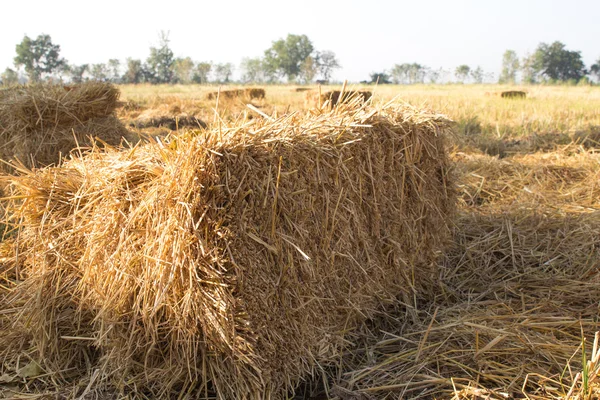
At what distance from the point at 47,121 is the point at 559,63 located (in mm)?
90154

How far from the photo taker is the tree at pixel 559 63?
7950cm

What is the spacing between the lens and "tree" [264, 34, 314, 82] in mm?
88688

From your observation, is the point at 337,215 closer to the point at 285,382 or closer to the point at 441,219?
the point at 285,382

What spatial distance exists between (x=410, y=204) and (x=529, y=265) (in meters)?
1.29

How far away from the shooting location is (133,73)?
59.7m

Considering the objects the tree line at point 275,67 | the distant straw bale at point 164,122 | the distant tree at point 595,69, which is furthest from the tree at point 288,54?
the distant straw bale at point 164,122

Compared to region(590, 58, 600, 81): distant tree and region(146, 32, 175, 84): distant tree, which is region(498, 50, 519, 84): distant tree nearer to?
region(590, 58, 600, 81): distant tree

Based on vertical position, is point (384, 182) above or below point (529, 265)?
above

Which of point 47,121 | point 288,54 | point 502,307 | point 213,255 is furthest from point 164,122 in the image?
point 288,54

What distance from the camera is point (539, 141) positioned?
8.65 m

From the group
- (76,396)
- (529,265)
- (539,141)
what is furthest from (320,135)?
(539,141)

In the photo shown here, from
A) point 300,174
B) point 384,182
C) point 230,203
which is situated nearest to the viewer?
point 230,203

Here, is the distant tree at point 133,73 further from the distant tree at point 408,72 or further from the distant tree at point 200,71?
the distant tree at point 408,72

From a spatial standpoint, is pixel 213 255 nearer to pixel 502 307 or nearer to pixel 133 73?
pixel 502 307
